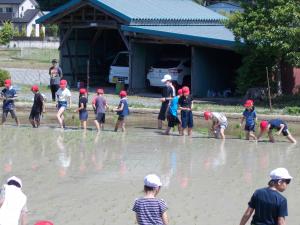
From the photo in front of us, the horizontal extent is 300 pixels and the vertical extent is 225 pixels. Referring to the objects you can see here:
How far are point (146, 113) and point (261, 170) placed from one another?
11353 millimetres

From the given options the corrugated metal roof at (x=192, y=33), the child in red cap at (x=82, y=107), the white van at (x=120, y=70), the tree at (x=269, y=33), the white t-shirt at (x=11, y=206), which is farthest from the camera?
the white van at (x=120, y=70)

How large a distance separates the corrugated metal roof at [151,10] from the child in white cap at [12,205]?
23.7 metres

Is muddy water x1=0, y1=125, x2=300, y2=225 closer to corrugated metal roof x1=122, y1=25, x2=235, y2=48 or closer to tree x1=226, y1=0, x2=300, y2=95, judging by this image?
tree x1=226, y1=0, x2=300, y2=95

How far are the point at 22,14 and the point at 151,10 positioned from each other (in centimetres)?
7092

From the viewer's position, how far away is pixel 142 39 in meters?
32.7

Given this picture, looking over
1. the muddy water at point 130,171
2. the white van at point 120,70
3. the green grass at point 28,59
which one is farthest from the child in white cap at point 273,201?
the green grass at point 28,59

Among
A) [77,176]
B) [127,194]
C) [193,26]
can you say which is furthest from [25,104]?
[127,194]

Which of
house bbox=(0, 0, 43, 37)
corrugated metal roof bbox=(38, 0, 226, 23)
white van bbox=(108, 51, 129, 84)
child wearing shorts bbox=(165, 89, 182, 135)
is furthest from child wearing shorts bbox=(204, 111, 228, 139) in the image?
house bbox=(0, 0, 43, 37)

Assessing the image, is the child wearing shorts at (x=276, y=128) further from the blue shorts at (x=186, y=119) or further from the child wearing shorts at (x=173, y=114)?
the child wearing shorts at (x=173, y=114)

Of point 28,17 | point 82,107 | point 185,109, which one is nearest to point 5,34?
point 28,17

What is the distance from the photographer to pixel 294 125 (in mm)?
23625

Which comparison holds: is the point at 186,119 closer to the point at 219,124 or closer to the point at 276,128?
the point at 219,124

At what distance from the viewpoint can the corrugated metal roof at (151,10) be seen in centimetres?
3241

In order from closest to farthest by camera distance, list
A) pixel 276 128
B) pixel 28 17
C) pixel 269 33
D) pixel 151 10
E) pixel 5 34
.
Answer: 1. pixel 276 128
2. pixel 269 33
3. pixel 151 10
4. pixel 5 34
5. pixel 28 17
